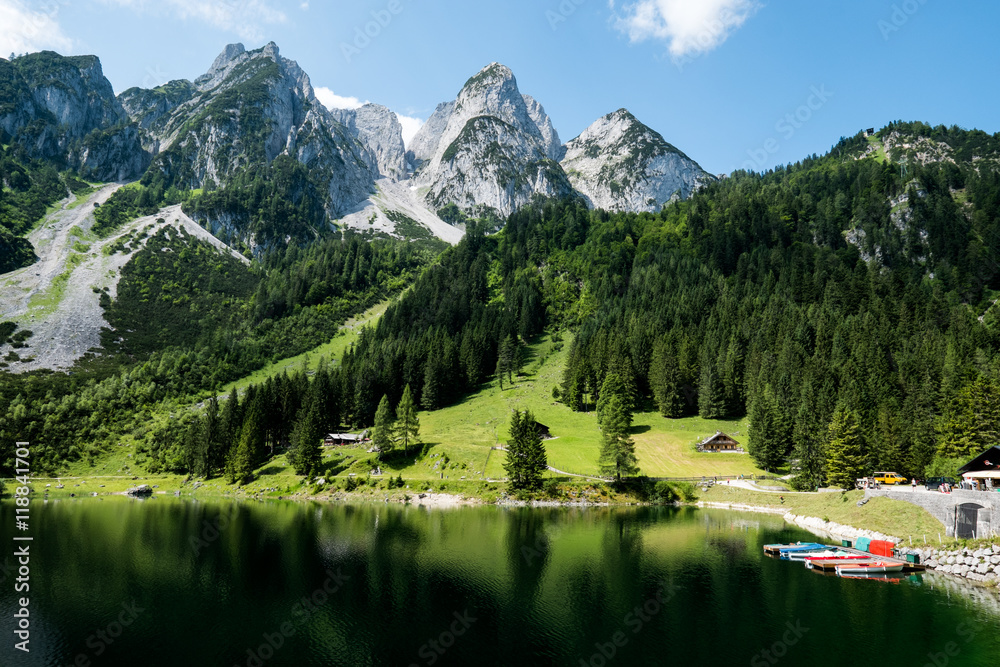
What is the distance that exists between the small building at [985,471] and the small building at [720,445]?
5127 centimetres

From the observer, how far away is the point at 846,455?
79.6 metres

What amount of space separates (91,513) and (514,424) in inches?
2502

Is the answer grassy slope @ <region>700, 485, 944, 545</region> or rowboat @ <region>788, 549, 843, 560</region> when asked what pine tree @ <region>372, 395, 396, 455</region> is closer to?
grassy slope @ <region>700, 485, 944, 545</region>

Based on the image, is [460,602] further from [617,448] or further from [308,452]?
[308,452]

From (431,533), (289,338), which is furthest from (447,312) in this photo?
(431,533)

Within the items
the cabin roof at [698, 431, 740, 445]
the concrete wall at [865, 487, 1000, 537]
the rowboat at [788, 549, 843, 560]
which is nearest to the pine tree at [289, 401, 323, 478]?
the cabin roof at [698, 431, 740, 445]

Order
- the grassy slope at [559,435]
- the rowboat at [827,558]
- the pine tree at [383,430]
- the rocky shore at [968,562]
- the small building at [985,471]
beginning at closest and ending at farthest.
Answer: the rocky shore at [968,562], the rowboat at [827,558], the small building at [985,471], the grassy slope at [559,435], the pine tree at [383,430]

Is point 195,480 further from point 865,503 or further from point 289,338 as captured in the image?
point 865,503

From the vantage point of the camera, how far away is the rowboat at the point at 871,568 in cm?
4784

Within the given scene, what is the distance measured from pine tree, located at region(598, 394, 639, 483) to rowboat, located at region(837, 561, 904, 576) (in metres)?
39.0

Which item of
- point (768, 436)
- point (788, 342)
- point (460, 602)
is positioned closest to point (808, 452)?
point (768, 436)

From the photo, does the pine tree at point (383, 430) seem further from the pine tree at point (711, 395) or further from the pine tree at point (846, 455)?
the pine tree at point (846, 455)

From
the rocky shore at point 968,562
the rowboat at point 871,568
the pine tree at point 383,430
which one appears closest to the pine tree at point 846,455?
the rocky shore at point 968,562

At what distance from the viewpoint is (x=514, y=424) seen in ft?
290
